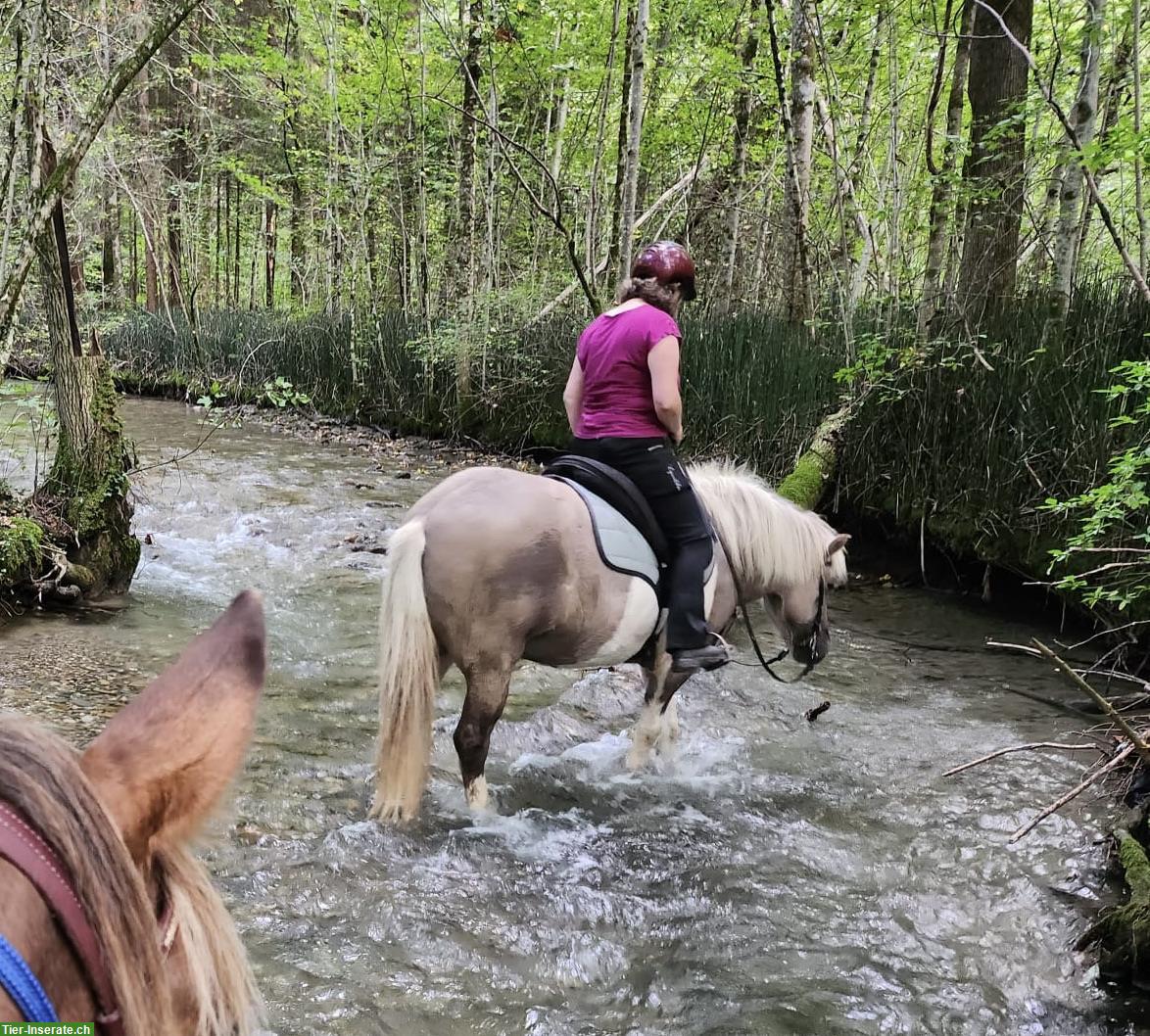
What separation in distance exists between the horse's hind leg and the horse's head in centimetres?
165

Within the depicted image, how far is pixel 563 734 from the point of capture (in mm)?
3943

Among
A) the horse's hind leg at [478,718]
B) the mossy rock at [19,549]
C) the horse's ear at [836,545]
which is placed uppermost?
the horse's ear at [836,545]

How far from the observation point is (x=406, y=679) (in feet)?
9.43

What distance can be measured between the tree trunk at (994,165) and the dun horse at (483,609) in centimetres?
442

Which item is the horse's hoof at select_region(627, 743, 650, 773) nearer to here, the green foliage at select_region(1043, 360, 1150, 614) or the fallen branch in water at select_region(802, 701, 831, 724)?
the fallen branch in water at select_region(802, 701, 831, 724)

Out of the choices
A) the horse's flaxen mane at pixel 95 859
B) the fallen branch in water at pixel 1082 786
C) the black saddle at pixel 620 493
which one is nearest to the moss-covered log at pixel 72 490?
the black saddle at pixel 620 493

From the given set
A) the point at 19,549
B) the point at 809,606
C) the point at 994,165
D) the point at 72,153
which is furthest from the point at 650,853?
the point at 994,165

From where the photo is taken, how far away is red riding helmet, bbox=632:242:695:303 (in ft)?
10.9

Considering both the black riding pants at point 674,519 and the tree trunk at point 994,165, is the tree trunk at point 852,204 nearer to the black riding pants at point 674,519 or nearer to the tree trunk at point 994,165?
the tree trunk at point 994,165

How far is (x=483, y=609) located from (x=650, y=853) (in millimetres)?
1126

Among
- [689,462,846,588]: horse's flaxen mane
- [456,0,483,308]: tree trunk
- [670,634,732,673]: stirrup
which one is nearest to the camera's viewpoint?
[670,634,732,673]: stirrup

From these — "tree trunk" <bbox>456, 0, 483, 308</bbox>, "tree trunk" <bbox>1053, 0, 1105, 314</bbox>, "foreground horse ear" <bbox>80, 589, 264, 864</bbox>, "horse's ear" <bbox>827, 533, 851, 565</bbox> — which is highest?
"tree trunk" <bbox>456, 0, 483, 308</bbox>

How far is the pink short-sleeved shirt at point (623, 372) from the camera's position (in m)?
3.26

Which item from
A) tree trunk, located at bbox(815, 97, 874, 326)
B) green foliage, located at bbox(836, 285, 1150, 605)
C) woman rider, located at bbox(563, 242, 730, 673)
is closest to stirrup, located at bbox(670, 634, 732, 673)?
woman rider, located at bbox(563, 242, 730, 673)
